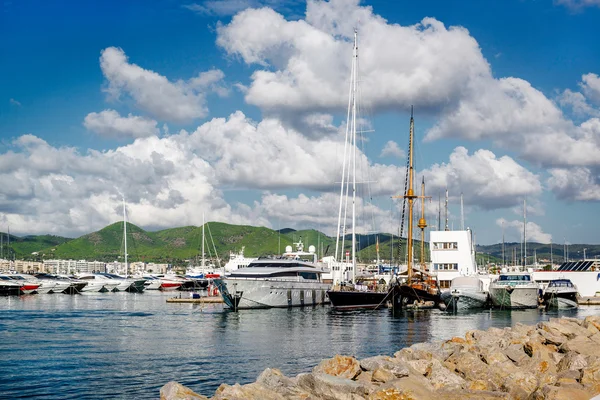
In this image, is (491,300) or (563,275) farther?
(563,275)

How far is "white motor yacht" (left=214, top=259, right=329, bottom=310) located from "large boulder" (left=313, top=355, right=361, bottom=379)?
161 ft

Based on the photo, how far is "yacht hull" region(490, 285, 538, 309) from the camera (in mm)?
75812

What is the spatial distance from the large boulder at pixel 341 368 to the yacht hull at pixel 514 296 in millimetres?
59740

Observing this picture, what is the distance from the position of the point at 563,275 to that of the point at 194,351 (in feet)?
237

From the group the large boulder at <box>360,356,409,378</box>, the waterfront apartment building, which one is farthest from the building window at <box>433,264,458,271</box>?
the large boulder at <box>360,356,409,378</box>

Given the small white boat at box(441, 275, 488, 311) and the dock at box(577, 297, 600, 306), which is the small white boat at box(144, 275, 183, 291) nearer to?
the small white boat at box(441, 275, 488, 311)

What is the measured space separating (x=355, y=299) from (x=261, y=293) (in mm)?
10280

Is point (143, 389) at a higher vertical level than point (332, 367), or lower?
lower

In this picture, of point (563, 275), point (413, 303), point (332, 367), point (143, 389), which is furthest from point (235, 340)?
point (563, 275)

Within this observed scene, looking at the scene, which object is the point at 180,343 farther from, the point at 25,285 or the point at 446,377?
the point at 25,285

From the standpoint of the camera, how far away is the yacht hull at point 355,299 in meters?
69.8

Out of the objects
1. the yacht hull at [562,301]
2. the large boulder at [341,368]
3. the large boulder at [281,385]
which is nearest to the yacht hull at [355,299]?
the yacht hull at [562,301]

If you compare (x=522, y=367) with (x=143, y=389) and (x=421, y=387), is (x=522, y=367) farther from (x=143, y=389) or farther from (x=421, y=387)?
(x=143, y=389)

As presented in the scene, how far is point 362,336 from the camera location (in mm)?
43500
